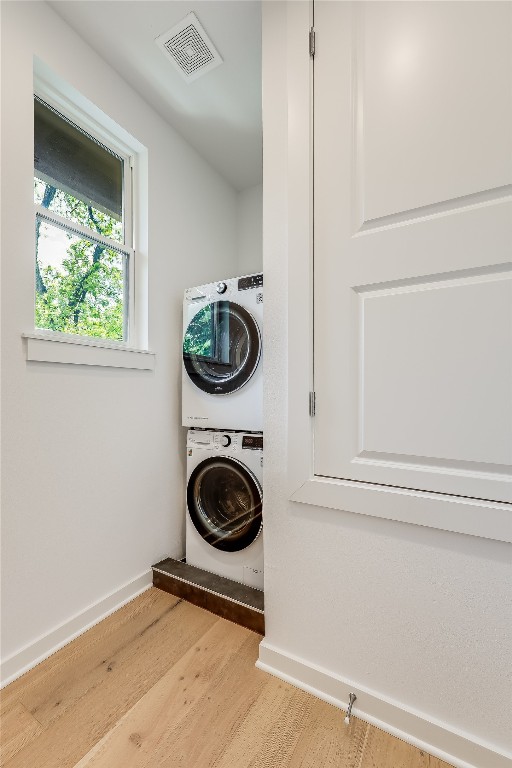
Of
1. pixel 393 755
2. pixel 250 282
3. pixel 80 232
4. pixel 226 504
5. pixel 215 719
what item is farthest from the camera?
pixel 226 504

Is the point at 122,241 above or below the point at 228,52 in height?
below

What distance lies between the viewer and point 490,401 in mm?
917

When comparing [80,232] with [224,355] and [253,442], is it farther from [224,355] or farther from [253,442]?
[253,442]

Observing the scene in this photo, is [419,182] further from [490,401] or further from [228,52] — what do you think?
[228,52]

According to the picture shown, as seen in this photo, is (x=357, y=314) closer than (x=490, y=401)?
No

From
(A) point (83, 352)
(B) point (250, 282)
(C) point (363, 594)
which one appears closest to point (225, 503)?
(C) point (363, 594)

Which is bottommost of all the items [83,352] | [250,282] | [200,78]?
[83,352]

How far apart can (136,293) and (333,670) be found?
6.24 ft

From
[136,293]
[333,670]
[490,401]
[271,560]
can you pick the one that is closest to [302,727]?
[333,670]

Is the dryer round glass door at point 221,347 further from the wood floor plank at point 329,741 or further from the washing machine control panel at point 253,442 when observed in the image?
the wood floor plank at point 329,741

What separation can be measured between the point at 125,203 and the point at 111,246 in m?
0.30

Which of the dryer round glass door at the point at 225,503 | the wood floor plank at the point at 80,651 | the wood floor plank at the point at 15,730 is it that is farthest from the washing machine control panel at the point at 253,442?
the wood floor plank at the point at 15,730

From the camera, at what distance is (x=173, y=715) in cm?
Result: 111

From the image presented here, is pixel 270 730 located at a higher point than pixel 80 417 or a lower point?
lower
